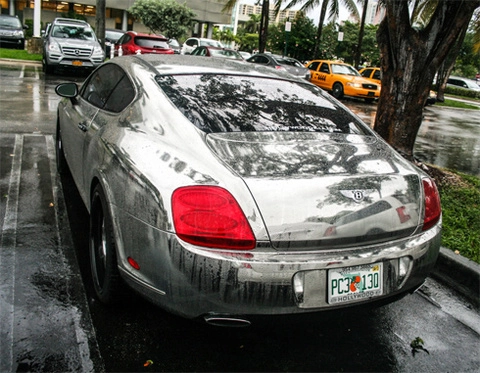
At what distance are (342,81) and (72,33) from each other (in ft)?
35.8

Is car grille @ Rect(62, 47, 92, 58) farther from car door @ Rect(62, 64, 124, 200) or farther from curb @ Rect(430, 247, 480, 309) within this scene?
curb @ Rect(430, 247, 480, 309)

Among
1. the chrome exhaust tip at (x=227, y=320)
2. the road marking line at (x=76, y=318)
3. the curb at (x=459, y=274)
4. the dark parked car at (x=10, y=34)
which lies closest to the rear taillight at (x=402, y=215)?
the chrome exhaust tip at (x=227, y=320)

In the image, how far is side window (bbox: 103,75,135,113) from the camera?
338cm

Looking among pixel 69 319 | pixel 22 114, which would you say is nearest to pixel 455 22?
pixel 69 319

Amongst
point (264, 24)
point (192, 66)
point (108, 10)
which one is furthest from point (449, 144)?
point (108, 10)

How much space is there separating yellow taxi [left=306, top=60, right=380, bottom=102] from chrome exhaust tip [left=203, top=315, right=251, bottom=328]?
19389mm

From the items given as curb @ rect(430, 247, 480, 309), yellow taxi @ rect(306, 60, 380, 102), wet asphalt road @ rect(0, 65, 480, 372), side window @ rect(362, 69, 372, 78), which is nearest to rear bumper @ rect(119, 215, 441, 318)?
wet asphalt road @ rect(0, 65, 480, 372)

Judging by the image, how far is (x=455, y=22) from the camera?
6.01m

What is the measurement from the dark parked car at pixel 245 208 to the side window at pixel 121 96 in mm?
59

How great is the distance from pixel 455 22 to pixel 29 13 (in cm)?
4633

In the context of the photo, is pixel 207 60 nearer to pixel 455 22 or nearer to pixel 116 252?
pixel 116 252

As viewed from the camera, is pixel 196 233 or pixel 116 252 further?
pixel 116 252

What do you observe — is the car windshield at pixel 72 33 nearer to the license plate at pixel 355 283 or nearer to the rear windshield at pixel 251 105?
the rear windshield at pixel 251 105

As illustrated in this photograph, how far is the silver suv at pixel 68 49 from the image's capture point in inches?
619
